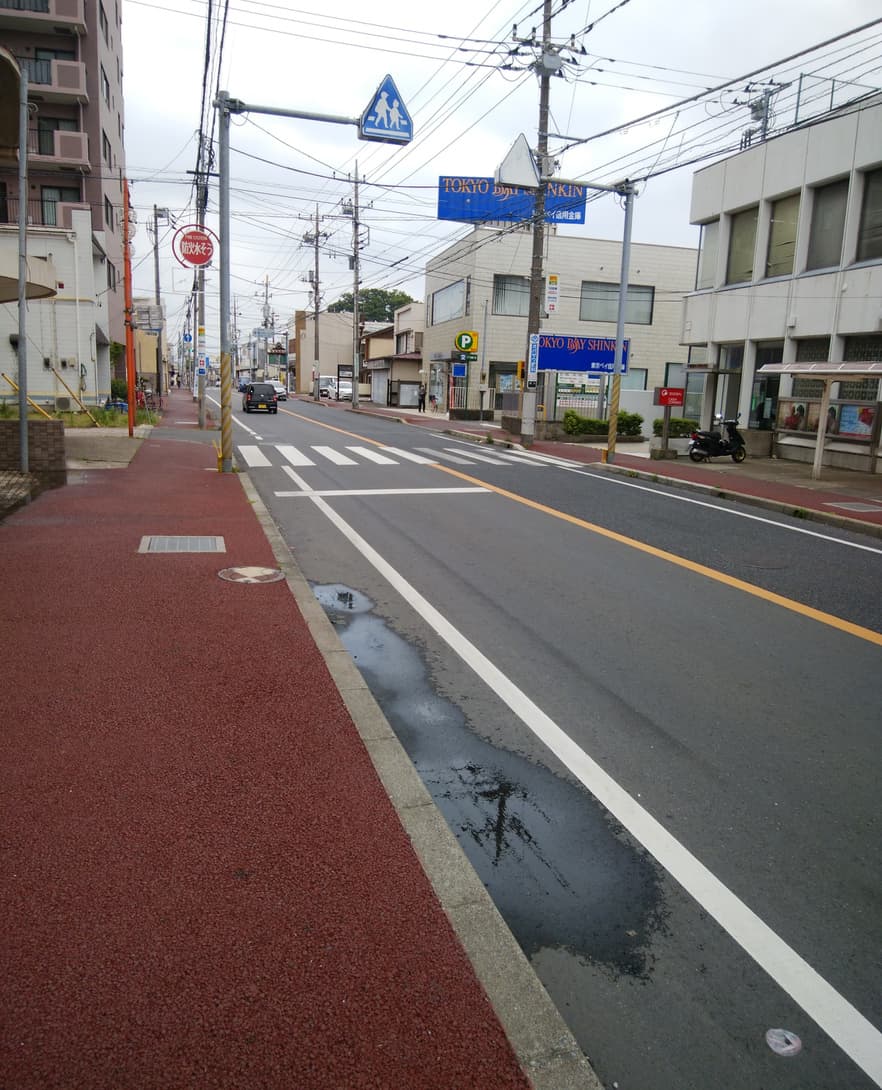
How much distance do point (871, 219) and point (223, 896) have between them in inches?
838

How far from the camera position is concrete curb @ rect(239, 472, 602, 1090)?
2383 millimetres

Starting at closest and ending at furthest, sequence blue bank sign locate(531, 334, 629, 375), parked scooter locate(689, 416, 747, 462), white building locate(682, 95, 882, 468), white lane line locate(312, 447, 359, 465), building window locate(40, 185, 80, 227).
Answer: white lane line locate(312, 447, 359, 465), white building locate(682, 95, 882, 468), parked scooter locate(689, 416, 747, 462), blue bank sign locate(531, 334, 629, 375), building window locate(40, 185, 80, 227)

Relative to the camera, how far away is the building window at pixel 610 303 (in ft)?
152

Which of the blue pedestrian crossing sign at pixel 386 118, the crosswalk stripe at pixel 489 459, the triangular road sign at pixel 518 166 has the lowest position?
the crosswalk stripe at pixel 489 459

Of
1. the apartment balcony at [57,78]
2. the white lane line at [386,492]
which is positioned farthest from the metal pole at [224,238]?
the apartment balcony at [57,78]

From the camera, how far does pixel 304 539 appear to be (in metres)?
10.1

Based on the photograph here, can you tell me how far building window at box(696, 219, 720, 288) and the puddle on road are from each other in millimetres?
23036

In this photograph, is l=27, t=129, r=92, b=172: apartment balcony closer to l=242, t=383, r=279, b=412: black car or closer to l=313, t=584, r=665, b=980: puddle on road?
l=242, t=383, r=279, b=412: black car

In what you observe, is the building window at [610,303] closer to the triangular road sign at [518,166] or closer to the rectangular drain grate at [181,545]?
the triangular road sign at [518,166]

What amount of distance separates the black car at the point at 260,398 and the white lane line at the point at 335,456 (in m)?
22.4

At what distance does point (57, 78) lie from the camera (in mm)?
31969

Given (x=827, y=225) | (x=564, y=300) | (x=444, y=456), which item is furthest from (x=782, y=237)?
(x=564, y=300)

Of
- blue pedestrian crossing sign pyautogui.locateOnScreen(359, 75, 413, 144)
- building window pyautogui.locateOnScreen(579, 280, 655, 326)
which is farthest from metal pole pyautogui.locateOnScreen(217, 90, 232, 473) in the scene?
building window pyautogui.locateOnScreen(579, 280, 655, 326)

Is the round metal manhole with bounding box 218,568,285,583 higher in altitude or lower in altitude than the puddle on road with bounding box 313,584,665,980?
higher
